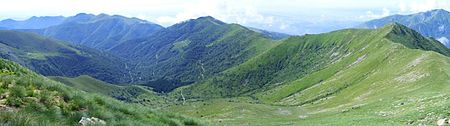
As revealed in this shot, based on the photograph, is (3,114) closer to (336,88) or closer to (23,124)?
(23,124)

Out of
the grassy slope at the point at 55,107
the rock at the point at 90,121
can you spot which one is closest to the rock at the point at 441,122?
the grassy slope at the point at 55,107

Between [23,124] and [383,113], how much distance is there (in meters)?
47.1

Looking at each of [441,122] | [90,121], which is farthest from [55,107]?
[441,122]

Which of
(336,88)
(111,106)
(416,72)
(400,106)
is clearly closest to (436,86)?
(400,106)

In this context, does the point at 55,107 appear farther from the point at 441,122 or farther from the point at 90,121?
the point at 441,122

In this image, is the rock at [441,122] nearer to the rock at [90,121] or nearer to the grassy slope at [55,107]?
the grassy slope at [55,107]

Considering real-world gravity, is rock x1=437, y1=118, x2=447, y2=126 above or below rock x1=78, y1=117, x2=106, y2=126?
below

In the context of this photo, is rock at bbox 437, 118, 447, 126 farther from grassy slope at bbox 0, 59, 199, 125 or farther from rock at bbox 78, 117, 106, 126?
rock at bbox 78, 117, 106, 126

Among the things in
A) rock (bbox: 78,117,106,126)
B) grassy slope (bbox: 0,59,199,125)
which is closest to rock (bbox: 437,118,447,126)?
grassy slope (bbox: 0,59,199,125)

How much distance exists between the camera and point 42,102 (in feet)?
57.0

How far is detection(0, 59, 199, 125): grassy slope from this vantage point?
15.4 m

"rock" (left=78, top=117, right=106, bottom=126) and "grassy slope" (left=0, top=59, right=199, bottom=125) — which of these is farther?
"rock" (left=78, top=117, right=106, bottom=126)

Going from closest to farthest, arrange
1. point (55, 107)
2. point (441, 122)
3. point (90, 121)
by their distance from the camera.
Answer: point (90, 121)
point (55, 107)
point (441, 122)

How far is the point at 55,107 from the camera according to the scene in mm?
17156
